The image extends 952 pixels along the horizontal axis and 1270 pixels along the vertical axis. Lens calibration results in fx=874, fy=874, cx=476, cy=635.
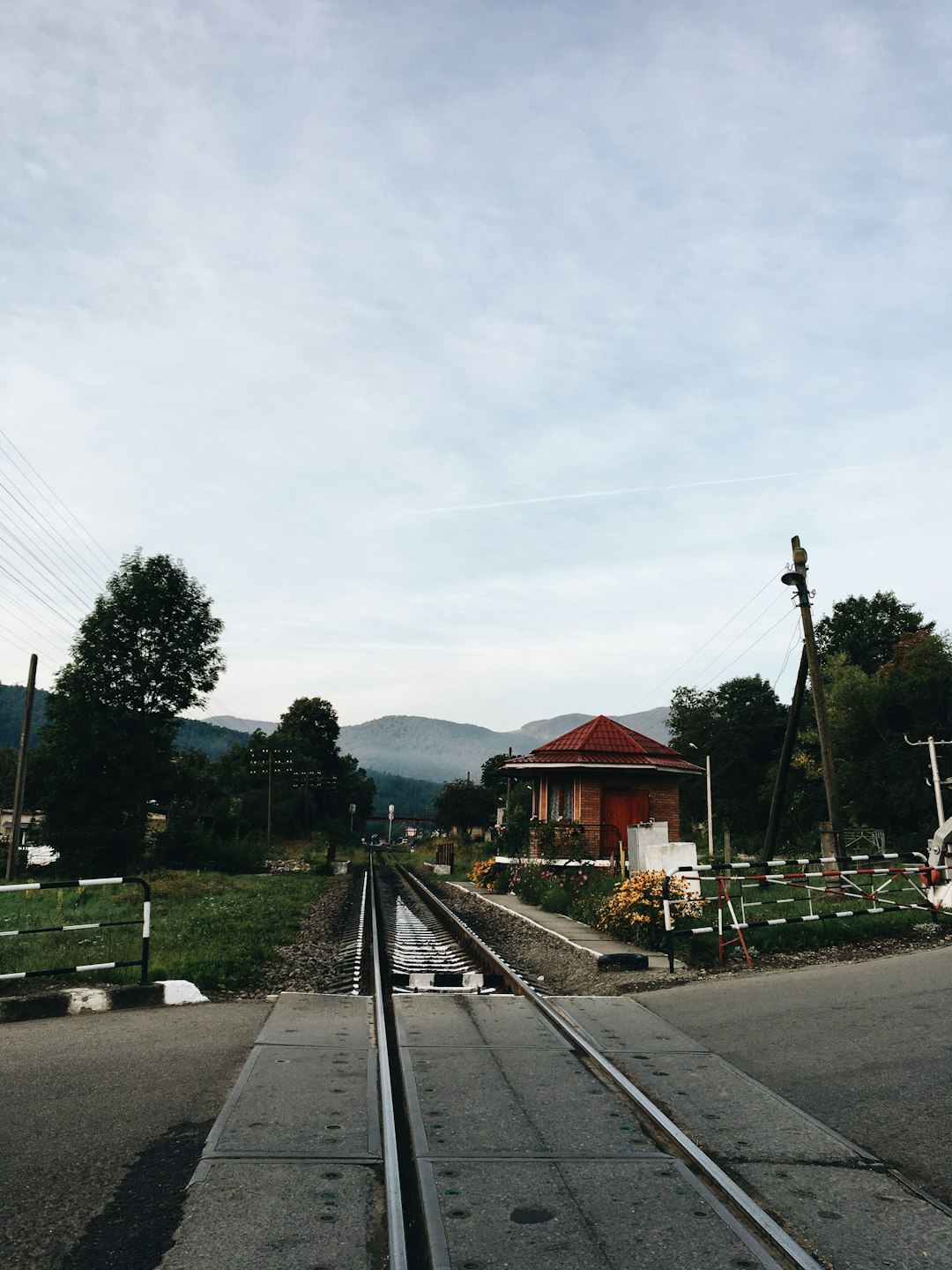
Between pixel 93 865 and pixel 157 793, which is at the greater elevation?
pixel 157 793

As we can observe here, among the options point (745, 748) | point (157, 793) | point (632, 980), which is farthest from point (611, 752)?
point (745, 748)

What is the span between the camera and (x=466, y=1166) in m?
4.57

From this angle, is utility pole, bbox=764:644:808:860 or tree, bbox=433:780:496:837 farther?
tree, bbox=433:780:496:837


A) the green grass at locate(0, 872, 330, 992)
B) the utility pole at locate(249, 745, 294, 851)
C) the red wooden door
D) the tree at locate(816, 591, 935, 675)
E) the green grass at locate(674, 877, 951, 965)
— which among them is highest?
the tree at locate(816, 591, 935, 675)

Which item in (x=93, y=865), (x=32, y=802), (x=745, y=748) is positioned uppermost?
(x=745, y=748)

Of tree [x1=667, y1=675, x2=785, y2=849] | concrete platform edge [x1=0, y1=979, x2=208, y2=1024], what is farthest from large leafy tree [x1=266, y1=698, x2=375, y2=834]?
concrete platform edge [x1=0, y1=979, x2=208, y2=1024]

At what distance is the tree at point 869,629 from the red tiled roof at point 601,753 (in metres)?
41.2

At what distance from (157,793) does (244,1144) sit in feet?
144

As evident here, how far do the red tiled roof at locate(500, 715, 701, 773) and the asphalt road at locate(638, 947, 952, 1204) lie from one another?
20.5m

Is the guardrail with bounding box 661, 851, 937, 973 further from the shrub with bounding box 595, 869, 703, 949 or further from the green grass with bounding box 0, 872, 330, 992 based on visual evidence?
the green grass with bounding box 0, 872, 330, 992

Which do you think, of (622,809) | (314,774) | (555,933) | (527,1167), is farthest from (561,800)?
(314,774)

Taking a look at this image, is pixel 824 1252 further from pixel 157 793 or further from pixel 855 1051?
pixel 157 793

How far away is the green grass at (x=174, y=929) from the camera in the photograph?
1081 centimetres

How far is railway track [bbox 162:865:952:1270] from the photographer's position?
3.72 meters
